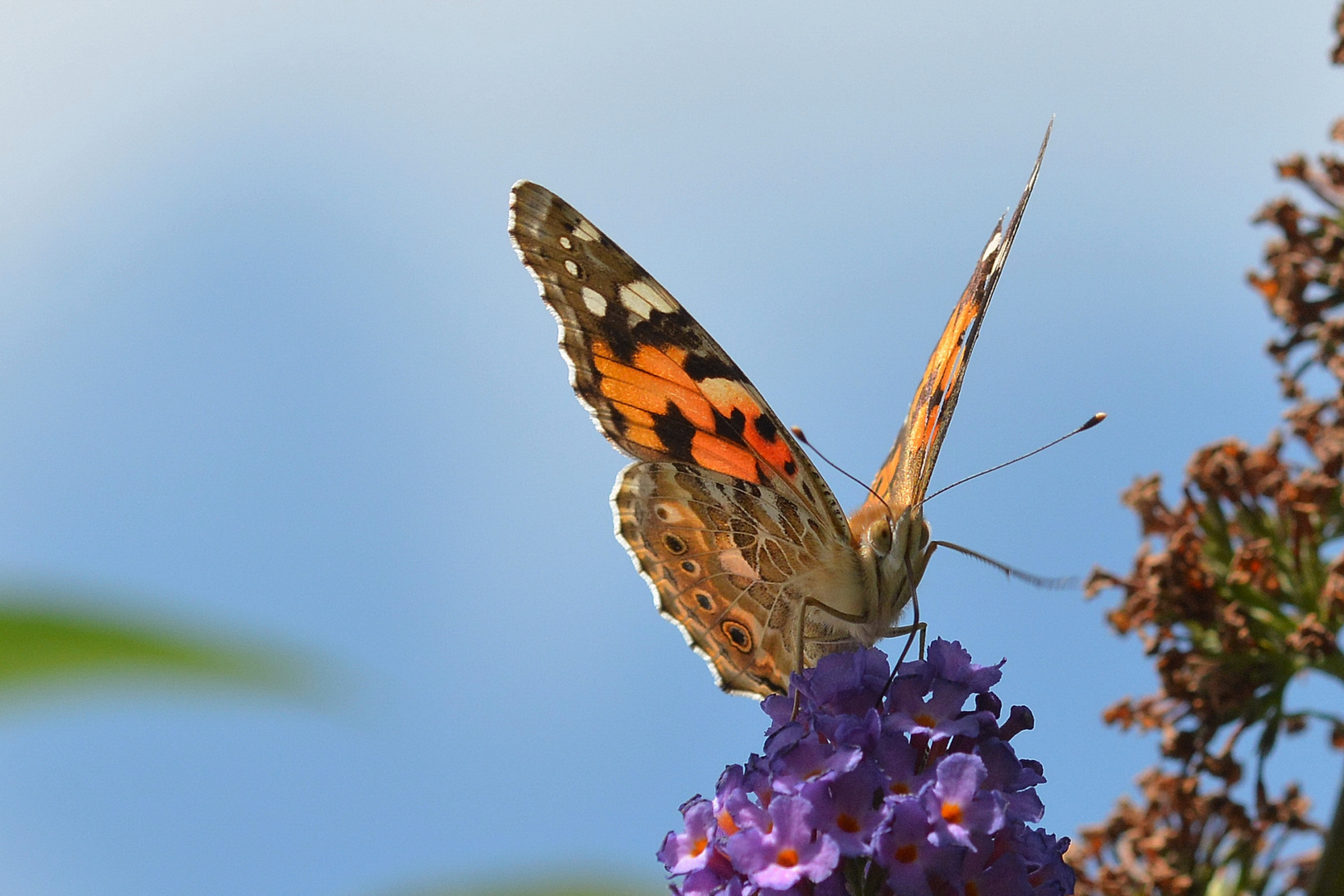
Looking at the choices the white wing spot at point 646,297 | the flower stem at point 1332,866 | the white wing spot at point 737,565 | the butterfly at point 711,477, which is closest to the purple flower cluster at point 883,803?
the butterfly at point 711,477

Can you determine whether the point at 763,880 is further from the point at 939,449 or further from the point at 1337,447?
the point at 1337,447

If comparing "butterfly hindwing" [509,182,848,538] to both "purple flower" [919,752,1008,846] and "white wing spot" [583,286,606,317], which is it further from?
"purple flower" [919,752,1008,846]

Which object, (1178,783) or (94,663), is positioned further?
(1178,783)

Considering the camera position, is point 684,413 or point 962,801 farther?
point 684,413

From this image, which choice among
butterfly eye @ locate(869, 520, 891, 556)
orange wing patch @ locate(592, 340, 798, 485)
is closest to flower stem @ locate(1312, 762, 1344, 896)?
butterfly eye @ locate(869, 520, 891, 556)

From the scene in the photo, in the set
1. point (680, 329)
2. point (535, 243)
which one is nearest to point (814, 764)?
point (680, 329)

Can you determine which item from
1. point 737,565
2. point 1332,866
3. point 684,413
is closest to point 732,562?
point 737,565

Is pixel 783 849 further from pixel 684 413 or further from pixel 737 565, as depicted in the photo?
pixel 684 413
